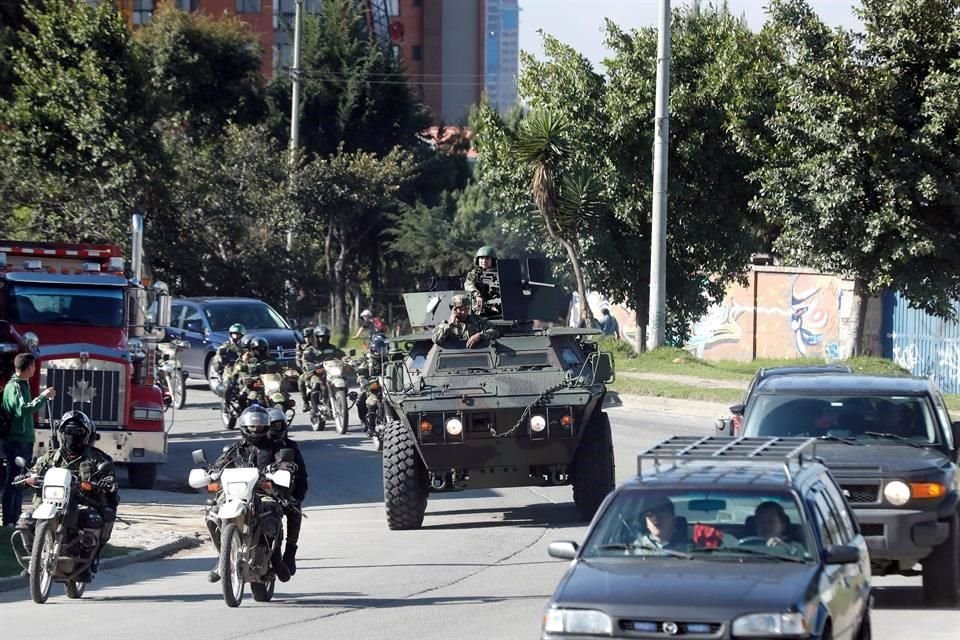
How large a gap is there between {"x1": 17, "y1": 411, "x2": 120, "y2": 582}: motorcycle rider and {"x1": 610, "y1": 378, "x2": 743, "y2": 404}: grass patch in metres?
16.4

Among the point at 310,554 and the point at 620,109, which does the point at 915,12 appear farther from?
the point at 310,554

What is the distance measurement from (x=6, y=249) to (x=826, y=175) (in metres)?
14.2

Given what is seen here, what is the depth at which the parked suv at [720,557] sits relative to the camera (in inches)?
277

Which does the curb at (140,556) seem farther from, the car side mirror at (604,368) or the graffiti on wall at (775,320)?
the graffiti on wall at (775,320)

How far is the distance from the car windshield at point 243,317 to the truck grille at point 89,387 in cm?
1154

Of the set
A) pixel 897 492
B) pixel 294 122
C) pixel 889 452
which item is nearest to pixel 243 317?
pixel 294 122

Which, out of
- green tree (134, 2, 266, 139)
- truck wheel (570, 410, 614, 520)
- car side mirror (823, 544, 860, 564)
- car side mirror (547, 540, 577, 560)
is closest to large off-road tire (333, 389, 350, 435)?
truck wheel (570, 410, 614, 520)

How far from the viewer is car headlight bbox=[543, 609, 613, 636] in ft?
23.4

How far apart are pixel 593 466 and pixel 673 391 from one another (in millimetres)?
13012

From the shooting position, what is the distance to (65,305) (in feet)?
66.2

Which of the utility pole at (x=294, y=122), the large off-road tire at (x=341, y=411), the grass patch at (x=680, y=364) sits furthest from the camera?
the utility pole at (x=294, y=122)

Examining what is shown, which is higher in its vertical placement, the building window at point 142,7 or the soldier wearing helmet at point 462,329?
the building window at point 142,7

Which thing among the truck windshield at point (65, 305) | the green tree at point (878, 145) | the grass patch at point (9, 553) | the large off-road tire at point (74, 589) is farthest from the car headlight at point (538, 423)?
the green tree at point (878, 145)

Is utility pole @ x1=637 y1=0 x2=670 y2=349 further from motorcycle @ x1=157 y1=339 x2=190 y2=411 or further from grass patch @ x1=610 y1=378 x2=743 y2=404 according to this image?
motorcycle @ x1=157 y1=339 x2=190 y2=411
